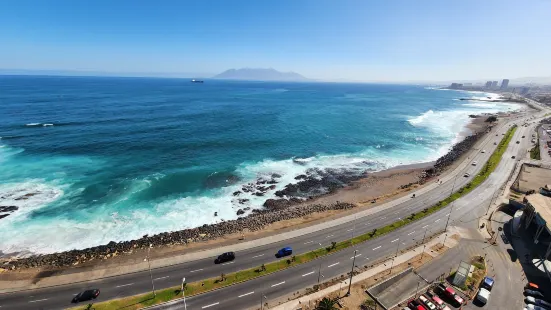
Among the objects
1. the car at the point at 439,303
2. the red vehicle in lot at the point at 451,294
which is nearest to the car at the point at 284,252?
the car at the point at 439,303

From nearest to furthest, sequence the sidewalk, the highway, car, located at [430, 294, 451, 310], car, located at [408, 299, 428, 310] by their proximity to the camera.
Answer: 1. car, located at [408, 299, 428, 310]
2. car, located at [430, 294, 451, 310]
3. the sidewalk
4. the highway

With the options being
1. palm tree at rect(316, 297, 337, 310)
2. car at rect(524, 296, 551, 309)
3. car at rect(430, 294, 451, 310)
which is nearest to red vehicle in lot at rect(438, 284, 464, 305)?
car at rect(430, 294, 451, 310)

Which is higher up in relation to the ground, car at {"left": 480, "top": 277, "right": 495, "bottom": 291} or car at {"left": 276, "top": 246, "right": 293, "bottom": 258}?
car at {"left": 480, "top": 277, "right": 495, "bottom": 291}

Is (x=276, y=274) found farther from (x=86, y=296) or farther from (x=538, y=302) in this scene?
(x=538, y=302)

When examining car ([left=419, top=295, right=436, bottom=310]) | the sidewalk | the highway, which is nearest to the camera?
car ([left=419, top=295, right=436, bottom=310])

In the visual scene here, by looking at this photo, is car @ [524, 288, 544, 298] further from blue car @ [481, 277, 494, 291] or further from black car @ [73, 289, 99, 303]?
black car @ [73, 289, 99, 303]

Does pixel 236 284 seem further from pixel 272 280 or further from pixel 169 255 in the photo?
pixel 169 255

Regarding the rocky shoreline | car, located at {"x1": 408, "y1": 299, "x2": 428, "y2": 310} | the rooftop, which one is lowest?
the rocky shoreline
